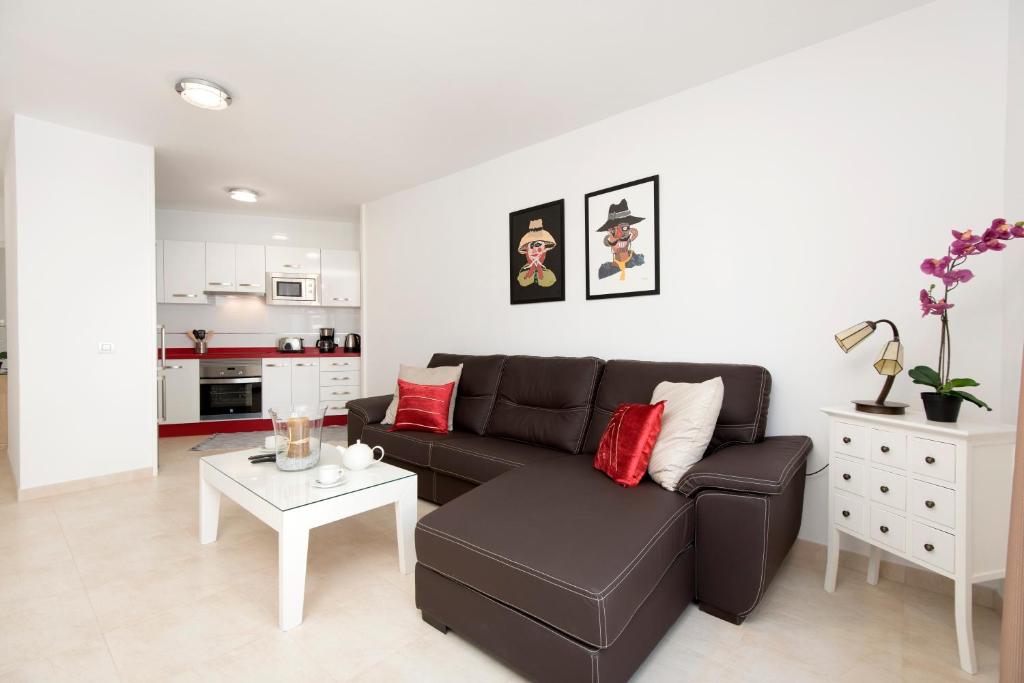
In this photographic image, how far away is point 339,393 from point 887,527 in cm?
540

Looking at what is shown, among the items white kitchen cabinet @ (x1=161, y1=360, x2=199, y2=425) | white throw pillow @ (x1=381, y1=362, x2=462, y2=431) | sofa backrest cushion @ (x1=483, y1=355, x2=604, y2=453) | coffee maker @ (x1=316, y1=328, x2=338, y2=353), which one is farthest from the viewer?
coffee maker @ (x1=316, y1=328, x2=338, y2=353)

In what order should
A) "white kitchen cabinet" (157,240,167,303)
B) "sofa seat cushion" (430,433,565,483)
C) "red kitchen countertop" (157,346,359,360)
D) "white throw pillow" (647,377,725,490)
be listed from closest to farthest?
"white throw pillow" (647,377,725,490)
"sofa seat cushion" (430,433,565,483)
"red kitchen countertop" (157,346,359,360)
"white kitchen cabinet" (157,240,167,303)

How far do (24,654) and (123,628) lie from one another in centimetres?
28

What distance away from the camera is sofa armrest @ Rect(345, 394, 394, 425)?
354 centimetres

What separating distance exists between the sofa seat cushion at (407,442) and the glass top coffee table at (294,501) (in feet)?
1.75

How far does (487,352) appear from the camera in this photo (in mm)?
4051

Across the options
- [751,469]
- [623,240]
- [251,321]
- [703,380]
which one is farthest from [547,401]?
[251,321]

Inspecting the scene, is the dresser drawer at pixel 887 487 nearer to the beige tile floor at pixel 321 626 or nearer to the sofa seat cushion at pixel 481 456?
the beige tile floor at pixel 321 626

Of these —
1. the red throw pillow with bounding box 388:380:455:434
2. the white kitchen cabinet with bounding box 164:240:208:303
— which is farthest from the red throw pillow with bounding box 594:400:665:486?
the white kitchen cabinet with bounding box 164:240:208:303

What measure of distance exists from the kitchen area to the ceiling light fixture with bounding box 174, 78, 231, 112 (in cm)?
310

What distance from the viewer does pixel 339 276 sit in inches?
242

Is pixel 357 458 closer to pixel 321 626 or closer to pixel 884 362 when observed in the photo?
pixel 321 626

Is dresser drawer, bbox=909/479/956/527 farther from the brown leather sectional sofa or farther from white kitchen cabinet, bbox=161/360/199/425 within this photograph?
white kitchen cabinet, bbox=161/360/199/425

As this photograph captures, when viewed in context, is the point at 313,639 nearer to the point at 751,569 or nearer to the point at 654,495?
the point at 654,495
